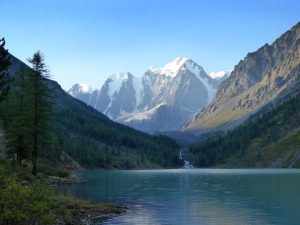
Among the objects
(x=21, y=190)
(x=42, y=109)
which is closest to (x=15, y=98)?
(x=42, y=109)

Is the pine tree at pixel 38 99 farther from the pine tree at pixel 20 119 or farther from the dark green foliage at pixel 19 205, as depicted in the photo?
the dark green foliage at pixel 19 205

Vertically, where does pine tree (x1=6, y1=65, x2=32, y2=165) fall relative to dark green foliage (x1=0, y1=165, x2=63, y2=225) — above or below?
above

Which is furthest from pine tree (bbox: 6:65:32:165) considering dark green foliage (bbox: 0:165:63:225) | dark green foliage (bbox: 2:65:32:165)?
dark green foliage (bbox: 0:165:63:225)

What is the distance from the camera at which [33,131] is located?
88.1 m

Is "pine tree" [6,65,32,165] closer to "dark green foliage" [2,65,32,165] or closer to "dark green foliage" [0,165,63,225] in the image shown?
"dark green foliage" [2,65,32,165]

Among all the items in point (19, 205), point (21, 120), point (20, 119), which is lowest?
point (19, 205)

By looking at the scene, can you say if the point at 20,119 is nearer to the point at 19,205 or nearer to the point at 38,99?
the point at 38,99

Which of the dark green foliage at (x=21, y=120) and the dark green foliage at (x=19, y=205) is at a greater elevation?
the dark green foliage at (x=21, y=120)

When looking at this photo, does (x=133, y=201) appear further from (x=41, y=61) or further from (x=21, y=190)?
(x=21, y=190)

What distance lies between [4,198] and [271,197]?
194 feet

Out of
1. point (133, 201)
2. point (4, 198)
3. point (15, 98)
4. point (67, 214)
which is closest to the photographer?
point (4, 198)

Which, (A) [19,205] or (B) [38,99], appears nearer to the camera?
(A) [19,205]

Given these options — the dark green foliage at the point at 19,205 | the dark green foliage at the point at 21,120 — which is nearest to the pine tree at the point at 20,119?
the dark green foliage at the point at 21,120

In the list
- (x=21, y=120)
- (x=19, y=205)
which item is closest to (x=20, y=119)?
(x=21, y=120)
